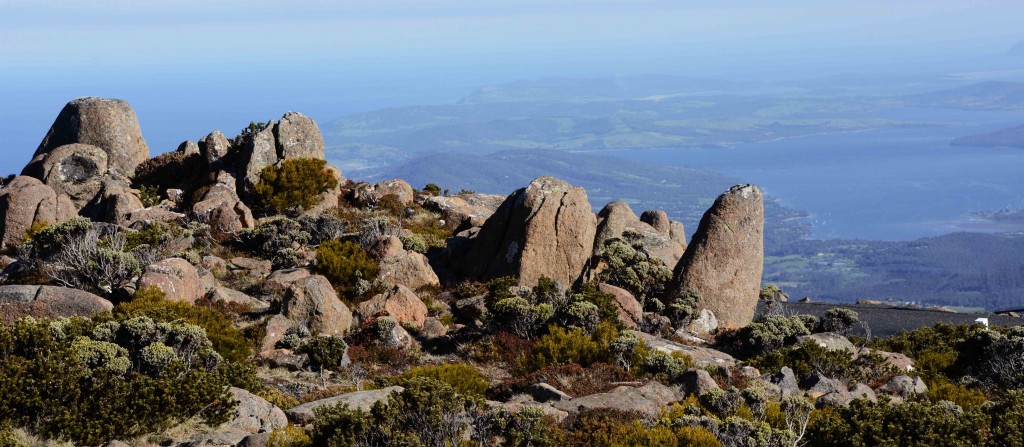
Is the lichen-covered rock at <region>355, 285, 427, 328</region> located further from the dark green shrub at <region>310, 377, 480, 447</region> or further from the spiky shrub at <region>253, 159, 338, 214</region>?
the spiky shrub at <region>253, 159, 338, 214</region>

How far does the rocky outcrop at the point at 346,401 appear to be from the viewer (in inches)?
505

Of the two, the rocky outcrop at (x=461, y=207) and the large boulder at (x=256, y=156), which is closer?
the large boulder at (x=256, y=156)

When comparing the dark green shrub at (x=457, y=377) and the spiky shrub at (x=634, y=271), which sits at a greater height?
the dark green shrub at (x=457, y=377)

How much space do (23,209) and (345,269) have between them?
12887 millimetres

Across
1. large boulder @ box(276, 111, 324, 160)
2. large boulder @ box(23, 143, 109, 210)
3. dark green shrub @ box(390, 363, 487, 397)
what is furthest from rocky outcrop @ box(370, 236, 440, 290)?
large boulder @ box(23, 143, 109, 210)

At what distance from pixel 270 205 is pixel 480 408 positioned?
24.1 metres

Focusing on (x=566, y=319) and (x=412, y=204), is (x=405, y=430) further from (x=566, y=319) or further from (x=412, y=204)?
(x=412, y=204)

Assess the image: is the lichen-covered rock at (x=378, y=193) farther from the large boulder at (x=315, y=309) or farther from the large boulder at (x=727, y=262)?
the large boulder at (x=315, y=309)

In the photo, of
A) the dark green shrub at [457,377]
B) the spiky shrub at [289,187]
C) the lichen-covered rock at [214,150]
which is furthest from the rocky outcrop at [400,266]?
the lichen-covered rock at [214,150]

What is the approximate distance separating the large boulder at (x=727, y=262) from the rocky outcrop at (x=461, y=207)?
12041 millimetres

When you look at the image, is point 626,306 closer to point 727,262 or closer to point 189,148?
point 727,262

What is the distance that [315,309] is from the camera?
65.5ft

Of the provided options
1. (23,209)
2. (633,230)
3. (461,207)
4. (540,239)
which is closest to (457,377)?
(540,239)

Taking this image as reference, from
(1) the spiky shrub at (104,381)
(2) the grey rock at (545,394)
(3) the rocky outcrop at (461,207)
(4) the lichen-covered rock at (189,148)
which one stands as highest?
(1) the spiky shrub at (104,381)
